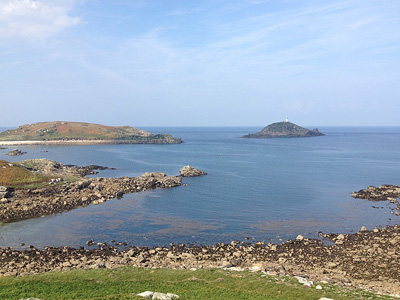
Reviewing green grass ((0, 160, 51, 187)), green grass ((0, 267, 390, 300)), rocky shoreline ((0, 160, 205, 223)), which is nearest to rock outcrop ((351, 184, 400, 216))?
rocky shoreline ((0, 160, 205, 223))

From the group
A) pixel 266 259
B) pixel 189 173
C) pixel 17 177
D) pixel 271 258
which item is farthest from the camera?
pixel 189 173

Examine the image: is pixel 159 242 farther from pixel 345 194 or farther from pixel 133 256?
pixel 345 194

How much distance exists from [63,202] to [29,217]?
7.79 meters

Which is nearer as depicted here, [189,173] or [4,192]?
[4,192]

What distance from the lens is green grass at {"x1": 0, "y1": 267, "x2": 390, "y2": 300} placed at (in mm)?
21281

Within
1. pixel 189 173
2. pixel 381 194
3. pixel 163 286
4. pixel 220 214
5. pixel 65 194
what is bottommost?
pixel 220 214

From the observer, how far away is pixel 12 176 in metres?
67.8

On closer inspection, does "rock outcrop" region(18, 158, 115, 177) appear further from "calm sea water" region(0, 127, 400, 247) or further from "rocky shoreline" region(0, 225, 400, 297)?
"rocky shoreline" region(0, 225, 400, 297)

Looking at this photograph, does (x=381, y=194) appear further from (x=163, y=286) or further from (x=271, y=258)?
(x=163, y=286)

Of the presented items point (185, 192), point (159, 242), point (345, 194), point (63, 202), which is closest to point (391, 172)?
point (345, 194)

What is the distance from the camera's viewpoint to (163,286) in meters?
23.4

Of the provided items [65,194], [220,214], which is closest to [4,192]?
[65,194]

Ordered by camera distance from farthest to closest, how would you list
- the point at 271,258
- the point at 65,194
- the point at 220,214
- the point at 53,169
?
the point at 53,169 < the point at 65,194 < the point at 220,214 < the point at 271,258

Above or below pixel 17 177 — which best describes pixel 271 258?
below
